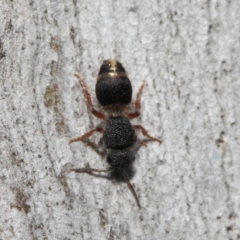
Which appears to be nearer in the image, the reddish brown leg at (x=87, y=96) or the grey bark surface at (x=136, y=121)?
the grey bark surface at (x=136, y=121)

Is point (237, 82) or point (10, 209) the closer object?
point (10, 209)

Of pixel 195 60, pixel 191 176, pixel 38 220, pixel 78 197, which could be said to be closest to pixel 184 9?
pixel 195 60

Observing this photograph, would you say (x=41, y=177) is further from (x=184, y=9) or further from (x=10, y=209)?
(x=184, y=9)

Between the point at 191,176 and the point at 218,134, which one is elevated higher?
the point at 218,134

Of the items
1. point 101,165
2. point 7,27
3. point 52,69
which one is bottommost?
point 101,165

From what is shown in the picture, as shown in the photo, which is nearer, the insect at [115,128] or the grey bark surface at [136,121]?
the grey bark surface at [136,121]

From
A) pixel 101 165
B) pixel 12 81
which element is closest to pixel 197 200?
pixel 101 165

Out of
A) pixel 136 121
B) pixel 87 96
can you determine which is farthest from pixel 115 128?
pixel 87 96
